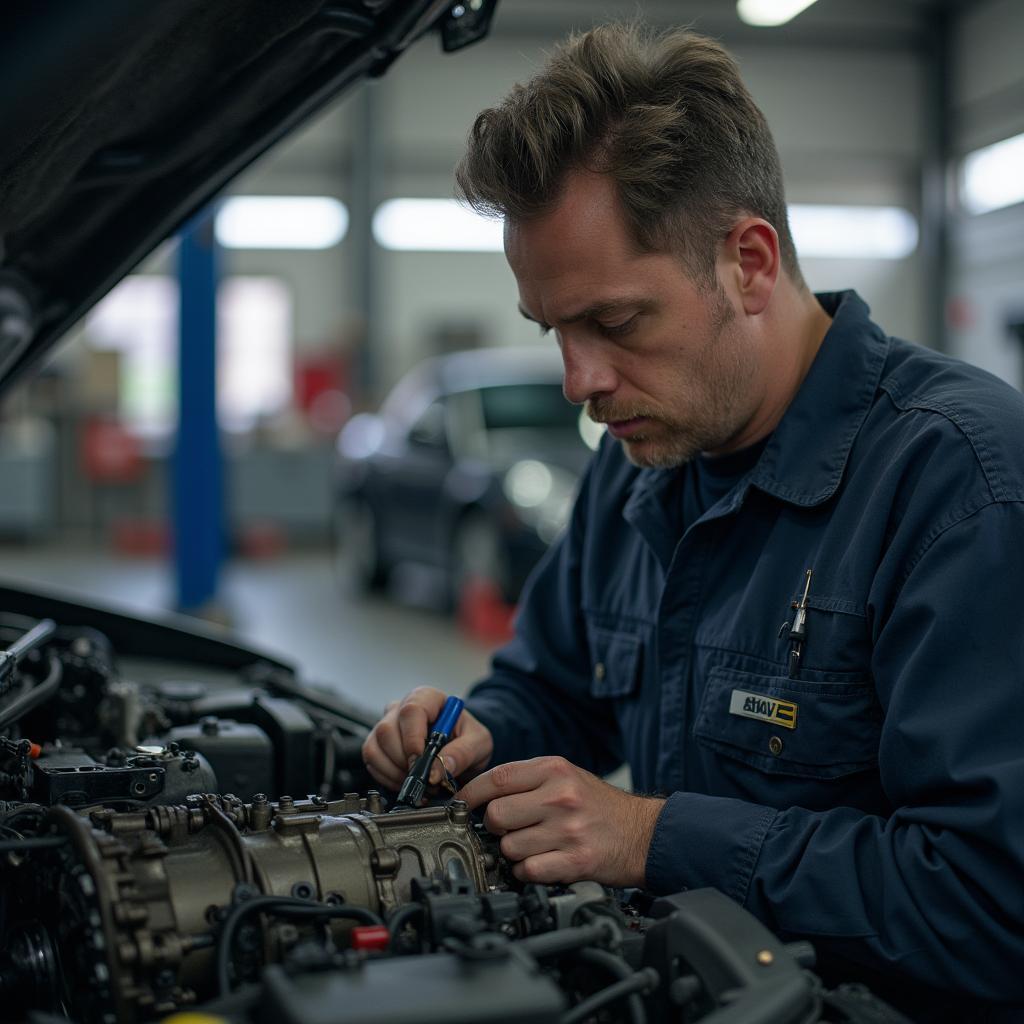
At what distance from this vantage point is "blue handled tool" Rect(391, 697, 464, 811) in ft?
4.30

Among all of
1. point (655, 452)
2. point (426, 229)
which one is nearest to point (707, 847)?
point (655, 452)

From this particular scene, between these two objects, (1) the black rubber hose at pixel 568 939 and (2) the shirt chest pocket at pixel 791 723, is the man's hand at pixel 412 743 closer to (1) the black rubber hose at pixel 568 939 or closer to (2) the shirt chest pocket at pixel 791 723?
(2) the shirt chest pocket at pixel 791 723

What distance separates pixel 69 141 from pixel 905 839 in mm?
1098

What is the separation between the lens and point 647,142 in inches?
52.6

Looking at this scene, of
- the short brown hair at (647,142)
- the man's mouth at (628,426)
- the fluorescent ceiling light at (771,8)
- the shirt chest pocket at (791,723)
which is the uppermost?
the fluorescent ceiling light at (771,8)

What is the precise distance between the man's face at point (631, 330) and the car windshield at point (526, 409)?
4.96 metres

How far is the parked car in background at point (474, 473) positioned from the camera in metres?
5.90

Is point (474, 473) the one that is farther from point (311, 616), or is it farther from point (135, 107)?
point (135, 107)

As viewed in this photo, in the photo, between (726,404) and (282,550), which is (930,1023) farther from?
(282,550)

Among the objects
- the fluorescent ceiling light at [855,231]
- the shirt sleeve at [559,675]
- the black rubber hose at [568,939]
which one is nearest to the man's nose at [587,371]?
the shirt sleeve at [559,675]

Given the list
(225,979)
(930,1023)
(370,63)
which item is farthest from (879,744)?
(370,63)

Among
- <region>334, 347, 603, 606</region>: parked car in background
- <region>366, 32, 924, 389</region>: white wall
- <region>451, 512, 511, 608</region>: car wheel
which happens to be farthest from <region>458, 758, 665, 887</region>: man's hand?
<region>366, 32, 924, 389</region>: white wall

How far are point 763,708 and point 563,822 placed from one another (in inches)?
12.2

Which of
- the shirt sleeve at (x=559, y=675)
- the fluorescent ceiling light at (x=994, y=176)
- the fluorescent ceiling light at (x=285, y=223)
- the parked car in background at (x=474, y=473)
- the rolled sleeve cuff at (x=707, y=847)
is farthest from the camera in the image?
the fluorescent ceiling light at (x=285, y=223)
